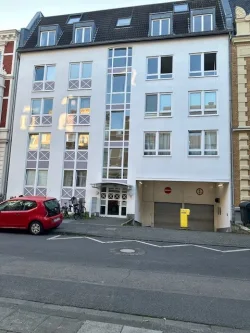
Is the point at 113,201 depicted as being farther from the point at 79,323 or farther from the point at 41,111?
the point at 79,323

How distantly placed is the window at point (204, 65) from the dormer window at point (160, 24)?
10.2ft

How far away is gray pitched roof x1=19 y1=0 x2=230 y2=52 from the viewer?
67.8 feet

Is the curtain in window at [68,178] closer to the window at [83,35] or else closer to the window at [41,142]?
the window at [41,142]

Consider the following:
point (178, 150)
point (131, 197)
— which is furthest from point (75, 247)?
point (178, 150)

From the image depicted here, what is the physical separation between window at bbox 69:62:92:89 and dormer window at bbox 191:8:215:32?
8225mm

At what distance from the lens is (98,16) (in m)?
24.1

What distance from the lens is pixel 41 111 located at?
71.3 feet

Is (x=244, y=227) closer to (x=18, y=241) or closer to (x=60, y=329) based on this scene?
(x=18, y=241)

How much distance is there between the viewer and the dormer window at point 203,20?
20000mm

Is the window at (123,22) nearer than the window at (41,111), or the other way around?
the window at (41,111)

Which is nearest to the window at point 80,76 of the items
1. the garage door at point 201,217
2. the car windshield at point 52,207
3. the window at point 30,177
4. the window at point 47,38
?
the window at point 47,38

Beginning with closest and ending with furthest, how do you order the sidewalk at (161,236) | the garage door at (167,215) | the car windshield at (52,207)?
the sidewalk at (161,236) → the car windshield at (52,207) → the garage door at (167,215)

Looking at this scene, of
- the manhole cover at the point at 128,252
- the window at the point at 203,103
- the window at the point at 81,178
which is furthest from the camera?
the window at the point at 81,178

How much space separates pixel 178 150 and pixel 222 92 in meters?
4.82
